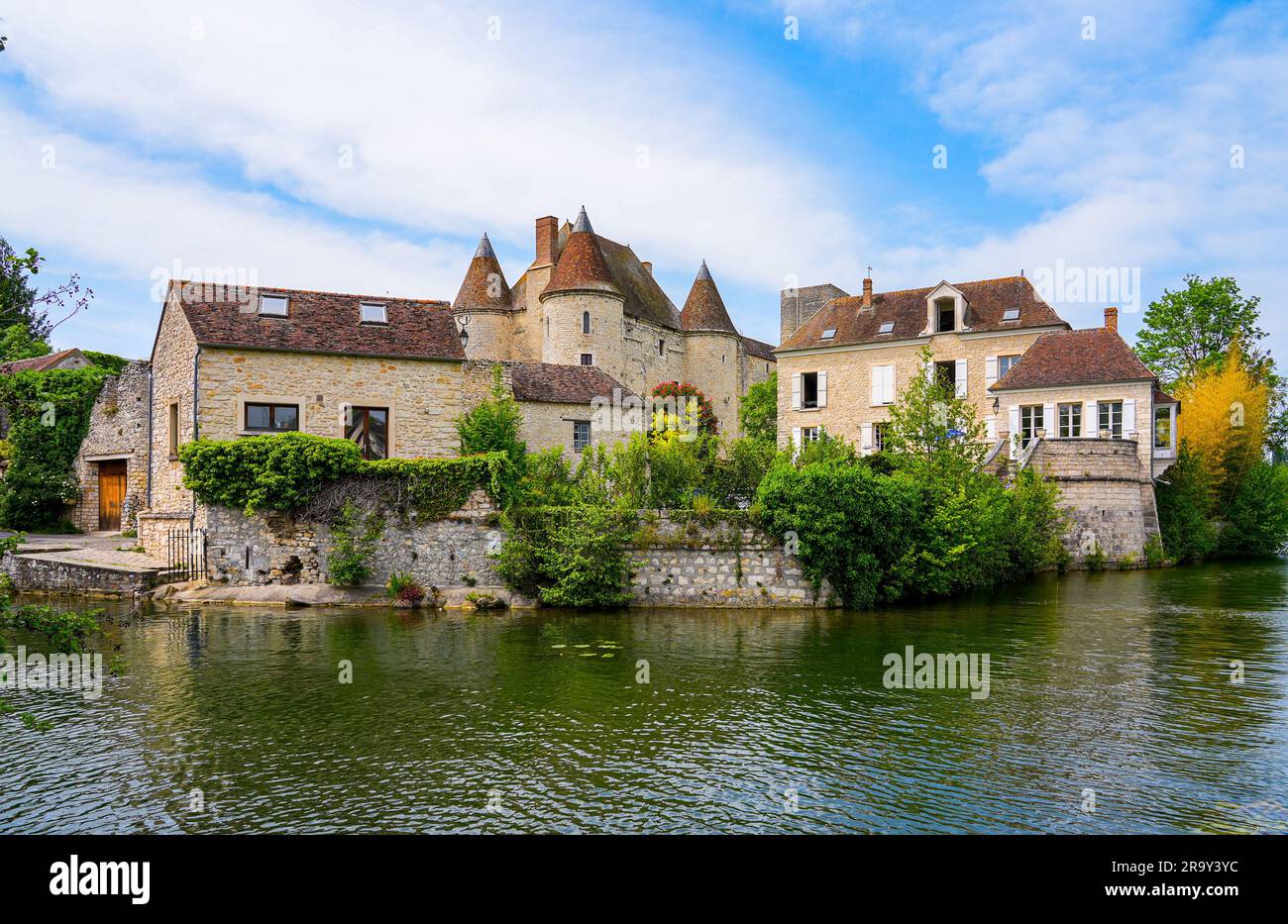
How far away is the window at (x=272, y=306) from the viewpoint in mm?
22078

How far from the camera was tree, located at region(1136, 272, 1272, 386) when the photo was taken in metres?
39.4

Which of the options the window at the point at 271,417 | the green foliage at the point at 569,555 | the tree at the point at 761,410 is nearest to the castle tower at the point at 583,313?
the tree at the point at 761,410

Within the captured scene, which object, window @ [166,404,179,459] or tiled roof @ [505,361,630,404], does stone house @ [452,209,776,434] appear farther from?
window @ [166,404,179,459]

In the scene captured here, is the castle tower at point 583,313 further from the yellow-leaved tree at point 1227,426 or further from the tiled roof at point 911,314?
the yellow-leaved tree at point 1227,426

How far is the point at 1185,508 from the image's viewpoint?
32.8m

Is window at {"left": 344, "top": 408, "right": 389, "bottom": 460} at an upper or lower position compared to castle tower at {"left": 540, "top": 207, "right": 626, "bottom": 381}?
lower

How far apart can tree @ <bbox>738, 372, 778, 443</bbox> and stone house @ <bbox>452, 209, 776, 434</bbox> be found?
1.40 metres

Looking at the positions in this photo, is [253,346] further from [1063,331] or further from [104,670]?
[1063,331]

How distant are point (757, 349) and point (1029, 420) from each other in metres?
26.7

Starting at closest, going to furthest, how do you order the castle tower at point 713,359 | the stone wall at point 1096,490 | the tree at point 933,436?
the tree at point 933,436 < the stone wall at point 1096,490 < the castle tower at point 713,359

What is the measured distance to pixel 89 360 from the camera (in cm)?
3425

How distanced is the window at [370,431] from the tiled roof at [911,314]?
71.7 feet

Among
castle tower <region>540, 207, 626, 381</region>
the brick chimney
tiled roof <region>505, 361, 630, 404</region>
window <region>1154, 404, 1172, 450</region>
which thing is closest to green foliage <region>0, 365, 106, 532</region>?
tiled roof <region>505, 361, 630, 404</region>
